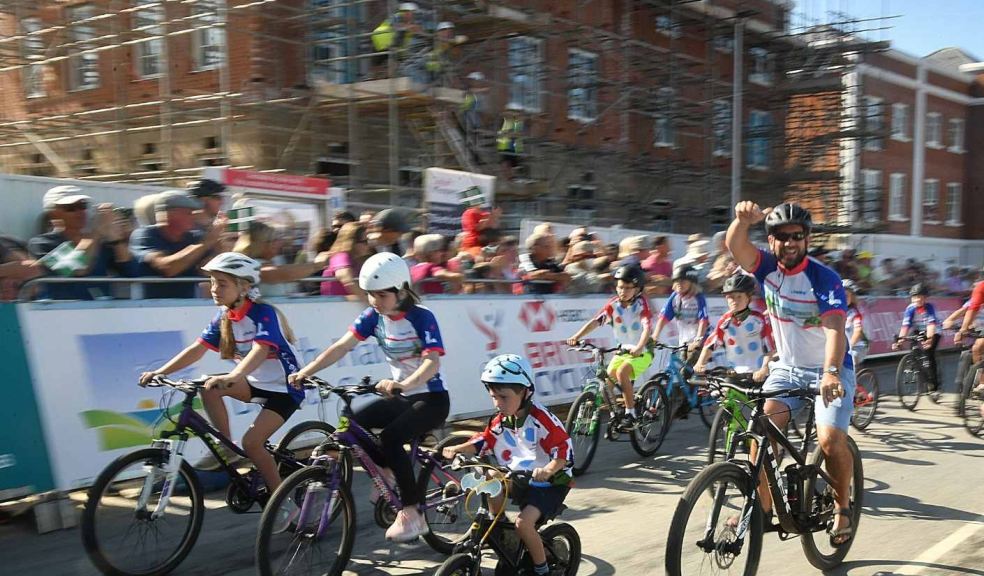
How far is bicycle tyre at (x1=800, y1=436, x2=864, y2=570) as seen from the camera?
5675 millimetres

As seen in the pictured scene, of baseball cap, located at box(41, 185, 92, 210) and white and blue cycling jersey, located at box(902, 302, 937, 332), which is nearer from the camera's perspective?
baseball cap, located at box(41, 185, 92, 210)

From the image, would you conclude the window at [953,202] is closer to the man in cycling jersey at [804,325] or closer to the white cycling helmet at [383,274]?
the man in cycling jersey at [804,325]

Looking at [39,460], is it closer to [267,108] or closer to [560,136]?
[267,108]

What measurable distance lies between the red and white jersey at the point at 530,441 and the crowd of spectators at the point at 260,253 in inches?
144

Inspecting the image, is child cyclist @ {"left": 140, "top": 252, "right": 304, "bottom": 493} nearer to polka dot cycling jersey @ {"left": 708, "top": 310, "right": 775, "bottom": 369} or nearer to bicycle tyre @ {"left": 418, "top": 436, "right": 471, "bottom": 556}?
bicycle tyre @ {"left": 418, "top": 436, "right": 471, "bottom": 556}

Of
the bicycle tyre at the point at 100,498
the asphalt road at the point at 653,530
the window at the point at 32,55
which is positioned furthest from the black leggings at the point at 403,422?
the window at the point at 32,55

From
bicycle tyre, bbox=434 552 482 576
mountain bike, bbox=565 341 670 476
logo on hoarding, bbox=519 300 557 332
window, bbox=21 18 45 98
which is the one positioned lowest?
mountain bike, bbox=565 341 670 476

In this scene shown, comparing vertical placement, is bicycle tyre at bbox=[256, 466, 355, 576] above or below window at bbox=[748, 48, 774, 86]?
below

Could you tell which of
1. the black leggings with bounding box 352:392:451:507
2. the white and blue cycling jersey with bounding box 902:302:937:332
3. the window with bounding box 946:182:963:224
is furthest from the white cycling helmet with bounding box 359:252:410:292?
the window with bounding box 946:182:963:224

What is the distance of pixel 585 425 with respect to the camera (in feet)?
28.7

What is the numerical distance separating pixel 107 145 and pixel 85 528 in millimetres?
15381

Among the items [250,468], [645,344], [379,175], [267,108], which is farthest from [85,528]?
[379,175]

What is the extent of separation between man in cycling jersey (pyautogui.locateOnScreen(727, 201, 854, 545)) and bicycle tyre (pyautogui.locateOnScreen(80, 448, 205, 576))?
11.2 ft

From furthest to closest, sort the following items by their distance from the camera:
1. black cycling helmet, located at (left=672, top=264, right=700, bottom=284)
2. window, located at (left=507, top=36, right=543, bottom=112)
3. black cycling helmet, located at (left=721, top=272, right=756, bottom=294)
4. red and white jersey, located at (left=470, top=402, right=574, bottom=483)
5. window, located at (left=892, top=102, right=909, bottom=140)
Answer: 1. window, located at (left=892, top=102, right=909, bottom=140)
2. window, located at (left=507, top=36, right=543, bottom=112)
3. black cycling helmet, located at (left=672, top=264, right=700, bottom=284)
4. black cycling helmet, located at (left=721, top=272, right=756, bottom=294)
5. red and white jersey, located at (left=470, top=402, right=574, bottom=483)
